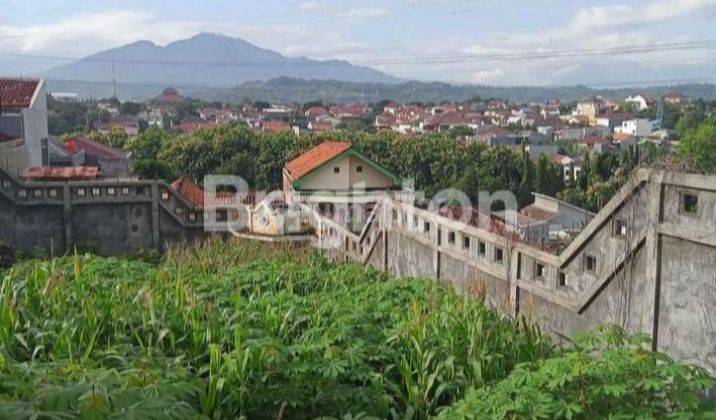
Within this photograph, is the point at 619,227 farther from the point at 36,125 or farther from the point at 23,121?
the point at 36,125

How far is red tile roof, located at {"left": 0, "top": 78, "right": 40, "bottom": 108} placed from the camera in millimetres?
19797

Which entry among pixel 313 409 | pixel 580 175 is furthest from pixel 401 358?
pixel 580 175

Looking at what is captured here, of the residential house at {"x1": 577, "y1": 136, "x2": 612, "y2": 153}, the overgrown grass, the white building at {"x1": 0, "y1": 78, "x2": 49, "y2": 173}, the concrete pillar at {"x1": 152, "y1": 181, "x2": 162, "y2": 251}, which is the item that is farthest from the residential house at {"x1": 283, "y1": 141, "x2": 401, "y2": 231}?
the residential house at {"x1": 577, "y1": 136, "x2": 612, "y2": 153}

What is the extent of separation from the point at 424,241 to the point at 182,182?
39.8 feet

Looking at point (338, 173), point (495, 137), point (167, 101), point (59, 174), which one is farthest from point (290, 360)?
point (167, 101)

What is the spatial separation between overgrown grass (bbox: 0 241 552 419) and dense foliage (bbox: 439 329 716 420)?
36.1 inches

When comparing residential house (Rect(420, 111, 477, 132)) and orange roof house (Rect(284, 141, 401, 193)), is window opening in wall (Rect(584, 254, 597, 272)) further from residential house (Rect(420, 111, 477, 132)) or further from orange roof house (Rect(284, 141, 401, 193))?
residential house (Rect(420, 111, 477, 132))

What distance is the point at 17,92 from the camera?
20.6 meters

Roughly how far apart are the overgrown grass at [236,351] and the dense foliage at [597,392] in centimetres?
92

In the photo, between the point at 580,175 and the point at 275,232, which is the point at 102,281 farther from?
the point at 580,175

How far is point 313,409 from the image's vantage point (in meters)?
4.58

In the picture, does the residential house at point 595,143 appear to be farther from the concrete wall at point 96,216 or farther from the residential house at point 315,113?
the concrete wall at point 96,216

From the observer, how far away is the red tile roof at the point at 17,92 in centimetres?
1980

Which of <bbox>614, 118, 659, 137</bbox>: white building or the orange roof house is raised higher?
the orange roof house
